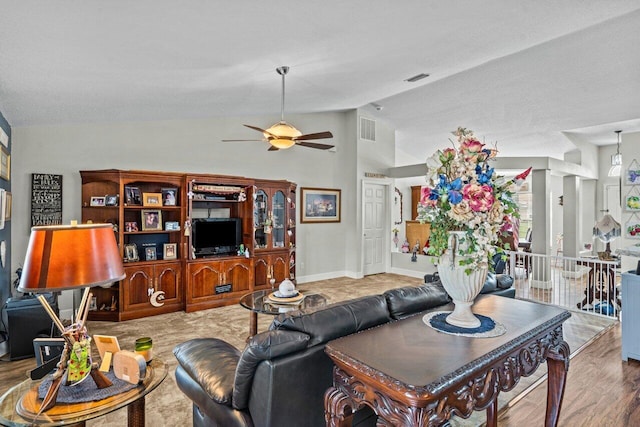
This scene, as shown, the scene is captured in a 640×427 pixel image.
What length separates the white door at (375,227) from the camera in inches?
287

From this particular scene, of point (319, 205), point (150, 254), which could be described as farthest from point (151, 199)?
point (319, 205)

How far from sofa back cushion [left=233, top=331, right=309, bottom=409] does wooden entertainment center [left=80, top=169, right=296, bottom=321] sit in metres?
3.43

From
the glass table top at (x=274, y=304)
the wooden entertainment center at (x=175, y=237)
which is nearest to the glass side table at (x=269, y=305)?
the glass table top at (x=274, y=304)

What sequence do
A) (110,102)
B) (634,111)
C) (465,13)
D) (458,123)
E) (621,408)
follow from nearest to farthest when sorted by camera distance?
(621,408) → (465,13) → (110,102) → (634,111) → (458,123)

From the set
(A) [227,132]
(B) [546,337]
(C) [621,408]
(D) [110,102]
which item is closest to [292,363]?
(B) [546,337]

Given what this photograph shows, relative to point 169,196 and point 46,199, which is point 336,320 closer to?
point 169,196

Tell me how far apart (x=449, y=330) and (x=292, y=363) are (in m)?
0.70

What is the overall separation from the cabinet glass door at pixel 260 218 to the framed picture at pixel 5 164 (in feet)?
9.68

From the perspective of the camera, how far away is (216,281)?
195 inches

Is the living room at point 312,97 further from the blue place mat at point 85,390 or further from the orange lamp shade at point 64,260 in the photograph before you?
the blue place mat at point 85,390

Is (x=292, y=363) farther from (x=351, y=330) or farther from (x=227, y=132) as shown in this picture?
(x=227, y=132)

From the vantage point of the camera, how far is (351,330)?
168 centimetres

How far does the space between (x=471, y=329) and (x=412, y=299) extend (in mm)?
537

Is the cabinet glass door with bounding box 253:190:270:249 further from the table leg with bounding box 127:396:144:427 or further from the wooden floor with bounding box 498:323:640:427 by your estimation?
the wooden floor with bounding box 498:323:640:427
